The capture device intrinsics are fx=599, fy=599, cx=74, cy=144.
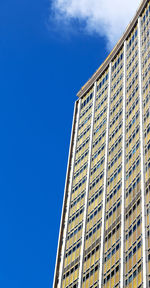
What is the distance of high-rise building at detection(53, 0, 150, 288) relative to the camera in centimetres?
7900

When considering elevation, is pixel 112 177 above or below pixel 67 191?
below

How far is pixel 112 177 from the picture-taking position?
94.5m

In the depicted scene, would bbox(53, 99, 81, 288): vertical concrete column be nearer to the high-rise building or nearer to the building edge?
the high-rise building

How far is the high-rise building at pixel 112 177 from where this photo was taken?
7900 cm

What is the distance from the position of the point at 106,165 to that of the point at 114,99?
1689cm

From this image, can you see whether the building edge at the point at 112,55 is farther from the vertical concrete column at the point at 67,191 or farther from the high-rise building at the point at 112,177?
the vertical concrete column at the point at 67,191

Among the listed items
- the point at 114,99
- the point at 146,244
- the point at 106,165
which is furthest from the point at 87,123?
the point at 146,244

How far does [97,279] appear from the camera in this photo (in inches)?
3241

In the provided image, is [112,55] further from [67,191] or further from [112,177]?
[112,177]

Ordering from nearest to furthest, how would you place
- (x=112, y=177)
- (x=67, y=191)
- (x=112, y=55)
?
1. (x=112, y=177)
2. (x=67, y=191)
3. (x=112, y=55)

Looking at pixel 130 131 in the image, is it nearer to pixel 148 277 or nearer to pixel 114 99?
pixel 114 99

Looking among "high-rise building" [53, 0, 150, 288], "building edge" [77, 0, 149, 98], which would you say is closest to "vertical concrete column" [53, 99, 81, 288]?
"high-rise building" [53, 0, 150, 288]

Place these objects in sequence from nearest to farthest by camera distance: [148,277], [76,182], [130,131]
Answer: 1. [148,277]
2. [130,131]
3. [76,182]

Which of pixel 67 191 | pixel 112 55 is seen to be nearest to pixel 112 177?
pixel 67 191
